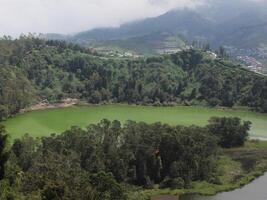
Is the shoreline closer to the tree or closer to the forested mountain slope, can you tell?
the tree

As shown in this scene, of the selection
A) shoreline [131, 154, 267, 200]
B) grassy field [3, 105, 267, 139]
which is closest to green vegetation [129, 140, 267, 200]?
shoreline [131, 154, 267, 200]

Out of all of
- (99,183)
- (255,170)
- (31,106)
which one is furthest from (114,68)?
(99,183)

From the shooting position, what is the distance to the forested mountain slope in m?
128

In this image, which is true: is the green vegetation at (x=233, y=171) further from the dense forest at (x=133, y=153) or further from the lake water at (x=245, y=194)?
the dense forest at (x=133, y=153)

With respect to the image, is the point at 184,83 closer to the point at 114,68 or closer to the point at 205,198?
the point at 114,68

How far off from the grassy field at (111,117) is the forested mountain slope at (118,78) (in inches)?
232

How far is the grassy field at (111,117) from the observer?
317ft

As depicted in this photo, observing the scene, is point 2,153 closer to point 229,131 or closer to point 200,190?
point 200,190

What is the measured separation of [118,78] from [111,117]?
131 feet

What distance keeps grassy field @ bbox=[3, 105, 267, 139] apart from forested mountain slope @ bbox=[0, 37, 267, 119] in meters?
5.88


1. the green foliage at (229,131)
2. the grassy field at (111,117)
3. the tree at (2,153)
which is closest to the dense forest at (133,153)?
the green foliage at (229,131)

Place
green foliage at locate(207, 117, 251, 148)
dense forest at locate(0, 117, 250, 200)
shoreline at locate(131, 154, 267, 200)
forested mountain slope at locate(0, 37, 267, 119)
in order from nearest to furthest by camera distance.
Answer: shoreline at locate(131, 154, 267, 200)
dense forest at locate(0, 117, 250, 200)
green foliage at locate(207, 117, 251, 148)
forested mountain slope at locate(0, 37, 267, 119)

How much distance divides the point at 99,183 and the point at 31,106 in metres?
80.2

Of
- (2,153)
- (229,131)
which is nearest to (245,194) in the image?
(229,131)
